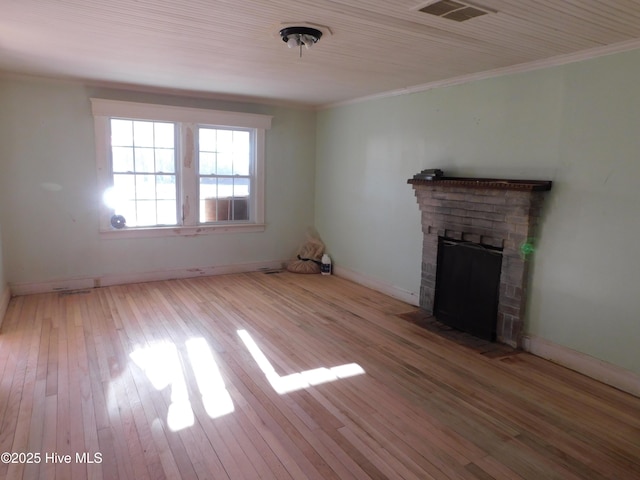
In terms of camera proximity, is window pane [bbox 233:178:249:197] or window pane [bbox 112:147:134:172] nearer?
window pane [bbox 112:147:134:172]

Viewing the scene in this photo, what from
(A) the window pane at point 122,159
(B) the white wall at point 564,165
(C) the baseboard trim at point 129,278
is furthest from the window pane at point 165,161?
(B) the white wall at point 564,165

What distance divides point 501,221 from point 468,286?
75cm

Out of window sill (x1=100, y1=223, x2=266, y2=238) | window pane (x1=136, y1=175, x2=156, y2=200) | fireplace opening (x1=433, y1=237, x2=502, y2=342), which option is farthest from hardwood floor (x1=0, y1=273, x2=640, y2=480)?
window pane (x1=136, y1=175, x2=156, y2=200)

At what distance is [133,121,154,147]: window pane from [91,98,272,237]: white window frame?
115 millimetres

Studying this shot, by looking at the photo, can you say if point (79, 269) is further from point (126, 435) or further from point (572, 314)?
point (572, 314)

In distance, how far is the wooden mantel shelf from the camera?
139 inches

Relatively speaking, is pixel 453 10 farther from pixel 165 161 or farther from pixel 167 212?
pixel 167 212

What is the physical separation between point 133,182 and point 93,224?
70 centimetres

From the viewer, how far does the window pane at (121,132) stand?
5336 mm

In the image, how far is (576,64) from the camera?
338 centimetres

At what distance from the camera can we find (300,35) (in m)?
2.94

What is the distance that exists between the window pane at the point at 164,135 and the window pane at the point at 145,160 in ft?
0.50

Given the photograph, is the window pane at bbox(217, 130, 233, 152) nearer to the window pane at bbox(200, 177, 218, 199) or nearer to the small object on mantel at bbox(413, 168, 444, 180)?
the window pane at bbox(200, 177, 218, 199)

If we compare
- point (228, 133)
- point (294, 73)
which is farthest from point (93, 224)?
point (294, 73)
